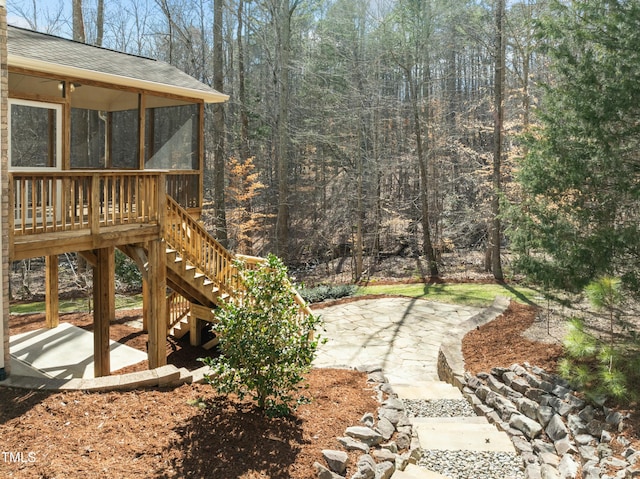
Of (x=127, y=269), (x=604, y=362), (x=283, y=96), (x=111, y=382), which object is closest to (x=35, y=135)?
(x=111, y=382)

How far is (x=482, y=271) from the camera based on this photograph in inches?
686

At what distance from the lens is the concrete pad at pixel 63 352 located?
794cm

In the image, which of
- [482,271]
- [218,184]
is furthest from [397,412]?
[482,271]

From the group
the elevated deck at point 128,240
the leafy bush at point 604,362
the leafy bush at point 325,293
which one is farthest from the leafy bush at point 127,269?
the leafy bush at point 604,362

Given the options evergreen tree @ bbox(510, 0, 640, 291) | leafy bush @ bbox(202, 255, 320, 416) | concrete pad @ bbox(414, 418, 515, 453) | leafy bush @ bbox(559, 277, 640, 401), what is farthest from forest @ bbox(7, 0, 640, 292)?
leafy bush @ bbox(202, 255, 320, 416)

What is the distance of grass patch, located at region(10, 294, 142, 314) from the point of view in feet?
41.7

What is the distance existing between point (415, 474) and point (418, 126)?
13.9 m

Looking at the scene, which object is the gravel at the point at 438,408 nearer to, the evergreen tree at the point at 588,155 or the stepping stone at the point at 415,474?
the stepping stone at the point at 415,474

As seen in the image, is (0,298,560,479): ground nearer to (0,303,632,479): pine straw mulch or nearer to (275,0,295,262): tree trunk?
(0,303,632,479): pine straw mulch

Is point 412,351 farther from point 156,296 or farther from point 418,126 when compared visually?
point 418,126

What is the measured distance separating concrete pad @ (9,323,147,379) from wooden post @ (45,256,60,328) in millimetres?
198

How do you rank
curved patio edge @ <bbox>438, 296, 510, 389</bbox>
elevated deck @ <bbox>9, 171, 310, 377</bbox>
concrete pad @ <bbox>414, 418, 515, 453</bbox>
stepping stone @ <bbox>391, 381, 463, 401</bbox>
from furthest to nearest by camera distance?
curved patio edge @ <bbox>438, 296, 510, 389</bbox>, stepping stone @ <bbox>391, 381, 463, 401</bbox>, elevated deck @ <bbox>9, 171, 310, 377</bbox>, concrete pad @ <bbox>414, 418, 515, 453</bbox>

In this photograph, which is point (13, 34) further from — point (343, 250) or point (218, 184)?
point (343, 250)

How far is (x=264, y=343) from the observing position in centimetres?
454
